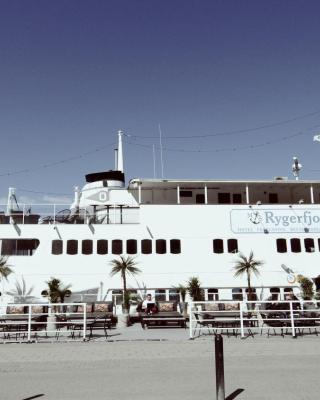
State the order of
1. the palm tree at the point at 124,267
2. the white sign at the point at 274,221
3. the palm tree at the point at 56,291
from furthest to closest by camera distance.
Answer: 1. the white sign at the point at 274,221
2. the palm tree at the point at 124,267
3. the palm tree at the point at 56,291

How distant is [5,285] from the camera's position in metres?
22.0

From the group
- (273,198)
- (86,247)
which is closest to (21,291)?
(86,247)

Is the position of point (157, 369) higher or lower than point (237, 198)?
lower

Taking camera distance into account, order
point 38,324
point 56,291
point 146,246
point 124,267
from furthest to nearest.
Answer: point 146,246, point 124,267, point 56,291, point 38,324

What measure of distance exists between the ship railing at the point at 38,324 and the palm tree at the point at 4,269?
454cm

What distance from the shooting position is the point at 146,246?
23469mm

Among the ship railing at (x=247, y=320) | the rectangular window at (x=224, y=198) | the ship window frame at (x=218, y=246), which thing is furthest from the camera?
the rectangular window at (x=224, y=198)

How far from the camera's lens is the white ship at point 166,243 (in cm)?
2261

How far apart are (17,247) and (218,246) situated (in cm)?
1168

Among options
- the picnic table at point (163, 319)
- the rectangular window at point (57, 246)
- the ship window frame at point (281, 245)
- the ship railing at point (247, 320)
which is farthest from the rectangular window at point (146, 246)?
the ship railing at point (247, 320)

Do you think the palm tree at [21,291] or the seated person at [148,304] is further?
the palm tree at [21,291]

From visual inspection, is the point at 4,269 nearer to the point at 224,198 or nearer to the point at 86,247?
the point at 86,247

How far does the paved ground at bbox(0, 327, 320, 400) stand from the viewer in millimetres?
6238

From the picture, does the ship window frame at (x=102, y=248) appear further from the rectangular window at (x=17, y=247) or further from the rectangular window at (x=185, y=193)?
the rectangular window at (x=185, y=193)
